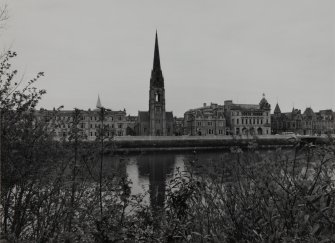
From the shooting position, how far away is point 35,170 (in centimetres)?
760

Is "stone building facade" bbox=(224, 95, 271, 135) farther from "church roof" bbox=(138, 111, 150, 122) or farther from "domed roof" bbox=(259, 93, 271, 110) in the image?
"church roof" bbox=(138, 111, 150, 122)

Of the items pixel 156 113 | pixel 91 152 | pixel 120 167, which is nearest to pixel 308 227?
pixel 120 167

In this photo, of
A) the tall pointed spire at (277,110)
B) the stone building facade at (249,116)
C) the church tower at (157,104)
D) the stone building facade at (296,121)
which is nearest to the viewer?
the church tower at (157,104)

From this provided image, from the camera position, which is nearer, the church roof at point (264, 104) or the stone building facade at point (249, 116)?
the stone building facade at point (249, 116)

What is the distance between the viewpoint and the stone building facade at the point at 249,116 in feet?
338

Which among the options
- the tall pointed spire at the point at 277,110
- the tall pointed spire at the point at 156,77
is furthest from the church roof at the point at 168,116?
the tall pointed spire at the point at 277,110

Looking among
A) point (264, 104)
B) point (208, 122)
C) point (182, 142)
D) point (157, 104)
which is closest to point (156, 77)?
point (157, 104)

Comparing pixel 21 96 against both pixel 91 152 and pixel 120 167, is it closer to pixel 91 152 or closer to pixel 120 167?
pixel 91 152

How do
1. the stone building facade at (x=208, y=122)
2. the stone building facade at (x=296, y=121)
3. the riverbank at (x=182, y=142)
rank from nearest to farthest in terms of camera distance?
the riverbank at (x=182, y=142) → the stone building facade at (x=208, y=122) → the stone building facade at (x=296, y=121)

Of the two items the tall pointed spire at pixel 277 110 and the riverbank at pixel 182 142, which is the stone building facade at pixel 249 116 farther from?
the riverbank at pixel 182 142

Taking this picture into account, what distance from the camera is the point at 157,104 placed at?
96.1 metres

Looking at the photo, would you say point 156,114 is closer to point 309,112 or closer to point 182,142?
point 182,142

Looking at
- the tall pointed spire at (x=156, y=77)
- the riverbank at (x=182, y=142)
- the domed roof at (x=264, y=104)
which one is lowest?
the riverbank at (x=182, y=142)

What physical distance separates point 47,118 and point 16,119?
983 mm
